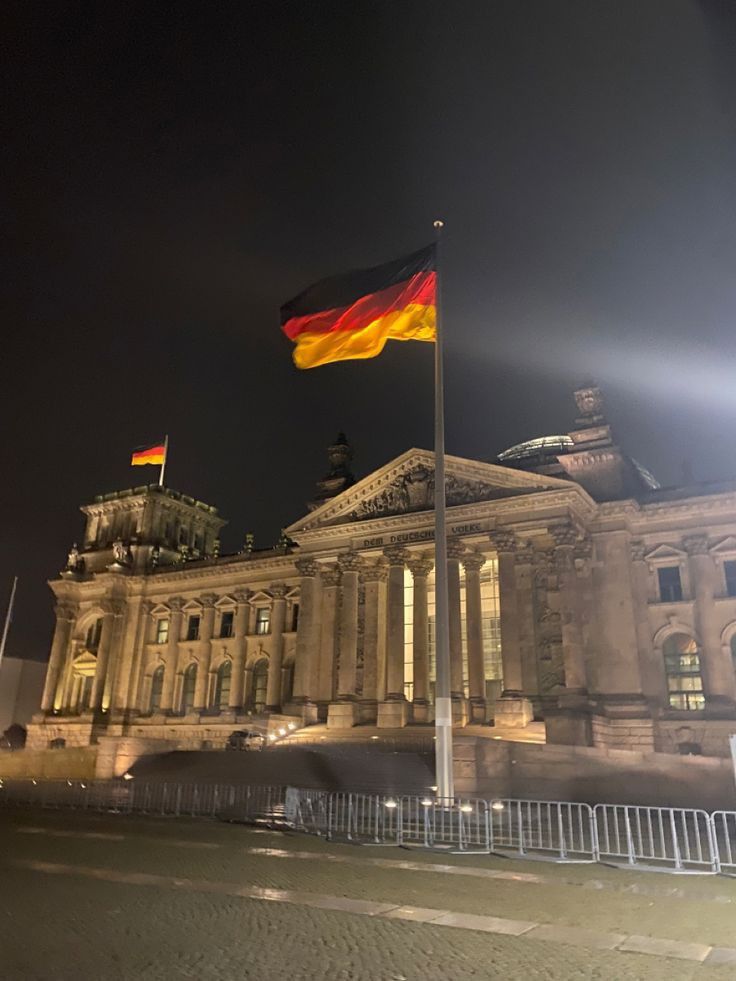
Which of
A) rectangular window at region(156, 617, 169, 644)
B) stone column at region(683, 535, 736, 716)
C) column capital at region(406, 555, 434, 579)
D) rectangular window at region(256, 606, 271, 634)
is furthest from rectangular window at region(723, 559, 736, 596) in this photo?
rectangular window at region(156, 617, 169, 644)

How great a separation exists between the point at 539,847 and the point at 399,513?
30.0 metres

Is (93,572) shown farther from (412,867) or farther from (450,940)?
(450,940)

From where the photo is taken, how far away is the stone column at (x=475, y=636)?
1608 inches

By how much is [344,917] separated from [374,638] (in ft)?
118

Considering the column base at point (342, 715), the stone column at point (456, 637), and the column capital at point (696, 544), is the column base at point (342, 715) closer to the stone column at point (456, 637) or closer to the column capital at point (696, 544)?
the stone column at point (456, 637)

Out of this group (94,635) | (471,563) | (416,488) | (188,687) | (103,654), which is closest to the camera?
(471,563)

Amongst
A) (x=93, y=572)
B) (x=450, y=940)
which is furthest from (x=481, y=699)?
(x=93, y=572)

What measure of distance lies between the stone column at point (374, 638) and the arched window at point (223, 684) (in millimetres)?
16822

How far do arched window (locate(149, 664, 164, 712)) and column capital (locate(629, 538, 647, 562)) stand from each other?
39.8m

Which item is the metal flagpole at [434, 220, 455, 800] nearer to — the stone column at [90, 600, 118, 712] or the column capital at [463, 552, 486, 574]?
the column capital at [463, 552, 486, 574]

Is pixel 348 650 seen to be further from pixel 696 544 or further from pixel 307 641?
pixel 696 544

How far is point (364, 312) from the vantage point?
2528 centimetres

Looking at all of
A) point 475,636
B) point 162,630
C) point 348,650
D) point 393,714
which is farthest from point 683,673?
A: point 162,630

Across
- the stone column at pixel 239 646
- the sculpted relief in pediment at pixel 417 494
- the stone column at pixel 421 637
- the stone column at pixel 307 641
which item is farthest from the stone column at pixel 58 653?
the stone column at pixel 421 637
